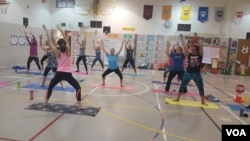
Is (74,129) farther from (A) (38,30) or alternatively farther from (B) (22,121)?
(A) (38,30)

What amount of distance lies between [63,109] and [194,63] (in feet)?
12.7

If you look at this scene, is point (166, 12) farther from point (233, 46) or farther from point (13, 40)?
point (13, 40)

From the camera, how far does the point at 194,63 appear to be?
686 cm

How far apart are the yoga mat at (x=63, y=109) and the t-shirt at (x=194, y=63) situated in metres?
2.97

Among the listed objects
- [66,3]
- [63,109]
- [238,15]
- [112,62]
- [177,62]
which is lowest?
[63,109]

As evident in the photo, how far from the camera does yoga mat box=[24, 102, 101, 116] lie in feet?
18.6

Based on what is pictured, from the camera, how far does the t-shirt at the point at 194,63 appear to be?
680cm

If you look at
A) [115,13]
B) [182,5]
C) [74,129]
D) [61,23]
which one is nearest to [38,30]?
[61,23]

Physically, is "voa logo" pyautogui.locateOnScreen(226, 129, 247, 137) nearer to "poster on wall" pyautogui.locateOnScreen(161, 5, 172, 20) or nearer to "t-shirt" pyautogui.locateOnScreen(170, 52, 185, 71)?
"t-shirt" pyautogui.locateOnScreen(170, 52, 185, 71)

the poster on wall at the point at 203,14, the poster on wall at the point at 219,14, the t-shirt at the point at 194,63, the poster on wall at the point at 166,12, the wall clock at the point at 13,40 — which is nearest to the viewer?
the t-shirt at the point at 194,63

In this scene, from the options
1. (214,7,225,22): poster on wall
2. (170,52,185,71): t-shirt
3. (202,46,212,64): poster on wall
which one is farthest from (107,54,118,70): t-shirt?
(214,7,225,22): poster on wall

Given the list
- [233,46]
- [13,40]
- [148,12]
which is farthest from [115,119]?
[233,46]

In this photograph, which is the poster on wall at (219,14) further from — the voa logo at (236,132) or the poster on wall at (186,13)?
the voa logo at (236,132)

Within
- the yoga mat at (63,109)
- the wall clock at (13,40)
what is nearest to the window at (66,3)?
the wall clock at (13,40)
